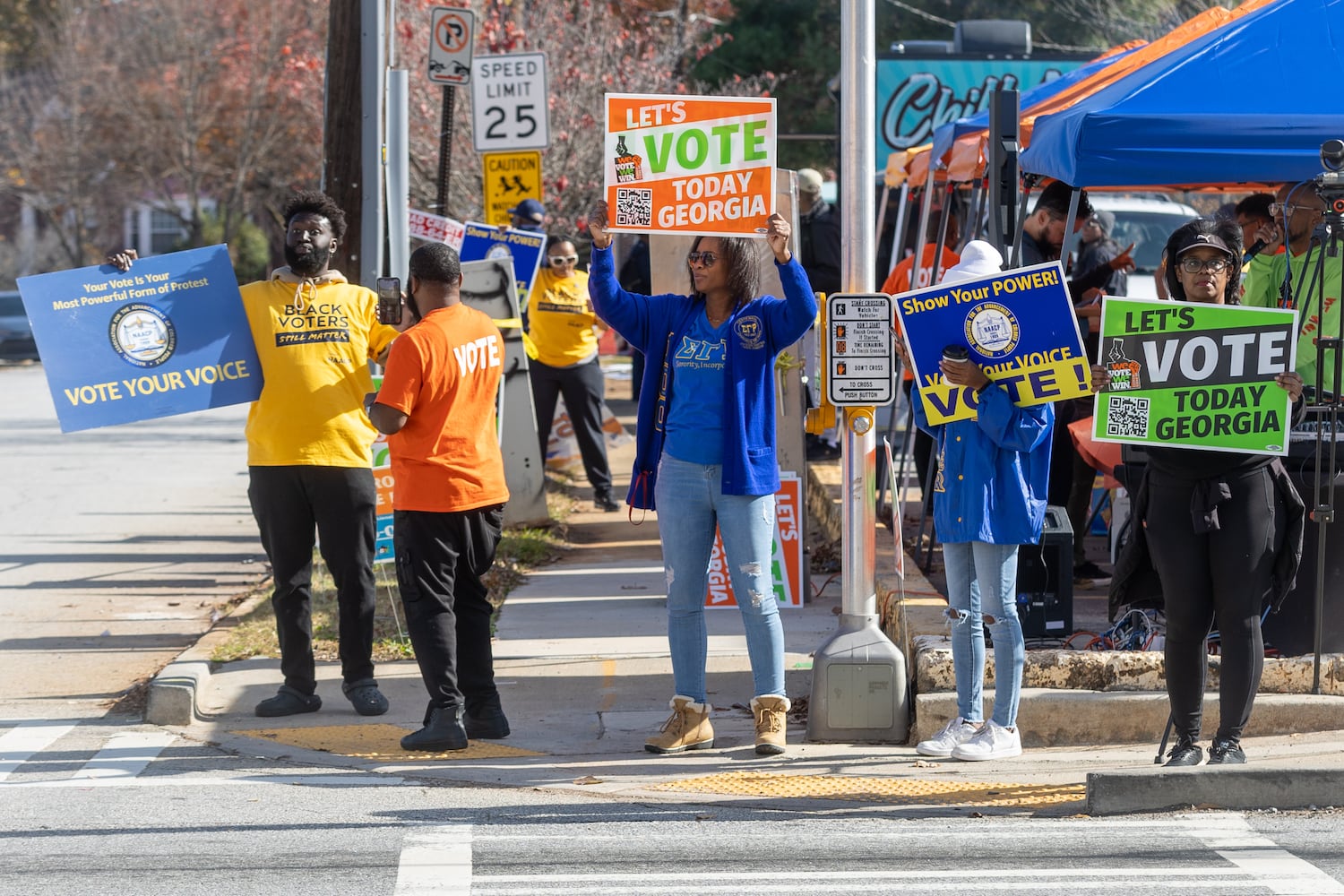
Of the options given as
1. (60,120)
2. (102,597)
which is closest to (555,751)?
(102,597)

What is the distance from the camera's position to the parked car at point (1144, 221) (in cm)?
1565

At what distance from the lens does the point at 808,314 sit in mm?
6324

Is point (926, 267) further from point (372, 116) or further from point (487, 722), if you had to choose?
point (487, 722)

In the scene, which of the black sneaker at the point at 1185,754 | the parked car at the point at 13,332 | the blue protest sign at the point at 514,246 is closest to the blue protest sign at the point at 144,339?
the black sneaker at the point at 1185,754

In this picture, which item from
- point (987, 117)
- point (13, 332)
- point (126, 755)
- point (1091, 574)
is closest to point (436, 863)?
point (126, 755)

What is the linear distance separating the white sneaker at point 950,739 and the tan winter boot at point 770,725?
1.75 ft

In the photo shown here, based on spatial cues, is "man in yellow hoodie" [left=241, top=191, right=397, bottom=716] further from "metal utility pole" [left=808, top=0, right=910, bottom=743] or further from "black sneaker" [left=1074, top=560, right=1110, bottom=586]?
"black sneaker" [left=1074, top=560, right=1110, bottom=586]

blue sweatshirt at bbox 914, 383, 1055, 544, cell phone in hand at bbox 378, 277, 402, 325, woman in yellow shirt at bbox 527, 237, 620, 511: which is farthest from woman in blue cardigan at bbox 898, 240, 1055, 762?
woman in yellow shirt at bbox 527, 237, 620, 511

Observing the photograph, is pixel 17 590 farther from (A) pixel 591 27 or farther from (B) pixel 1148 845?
(A) pixel 591 27

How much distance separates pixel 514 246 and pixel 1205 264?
22.0 ft

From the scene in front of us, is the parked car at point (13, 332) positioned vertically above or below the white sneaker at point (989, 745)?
above

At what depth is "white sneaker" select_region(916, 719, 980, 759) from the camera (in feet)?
20.8

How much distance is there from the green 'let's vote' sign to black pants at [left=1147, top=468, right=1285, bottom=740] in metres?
0.16

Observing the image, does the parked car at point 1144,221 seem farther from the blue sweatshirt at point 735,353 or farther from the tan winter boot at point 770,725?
the tan winter boot at point 770,725
